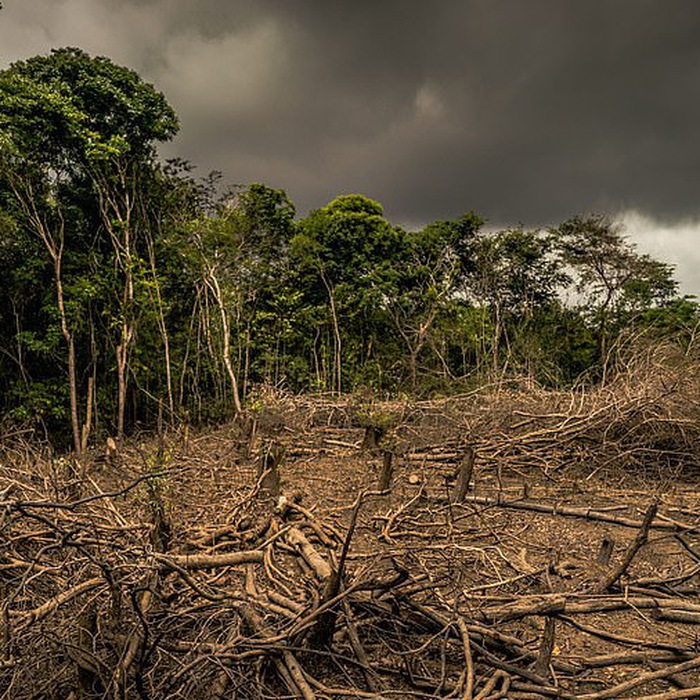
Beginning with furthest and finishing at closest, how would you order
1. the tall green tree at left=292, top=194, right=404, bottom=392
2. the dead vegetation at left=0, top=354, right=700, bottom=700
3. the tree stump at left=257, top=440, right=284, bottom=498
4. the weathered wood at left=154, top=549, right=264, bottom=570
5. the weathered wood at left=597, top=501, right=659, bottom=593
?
the tall green tree at left=292, top=194, right=404, bottom=392
the tree stump at left=257, top=440, right=284, bottom=498
the weathered wood at left=597, top=501, right=659, bottom=593
the weathered wood at left=154, top=549, right=264, bottom=570
the dead vegetation at left=0, top=354, right=700, bottom=700

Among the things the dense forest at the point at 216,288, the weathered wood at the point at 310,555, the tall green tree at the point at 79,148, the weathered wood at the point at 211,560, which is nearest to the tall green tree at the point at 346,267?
the dense forest at the point at 216,288

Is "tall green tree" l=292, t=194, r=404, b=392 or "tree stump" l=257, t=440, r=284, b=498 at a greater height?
"tall green tree" l=292, t=194, r=404, b=392

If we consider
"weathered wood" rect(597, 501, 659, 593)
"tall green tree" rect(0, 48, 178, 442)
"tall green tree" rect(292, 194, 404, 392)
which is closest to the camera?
"weathered wood" rect(597, 501, 659, 593)

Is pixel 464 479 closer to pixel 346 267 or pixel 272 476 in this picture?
pixel 272 476

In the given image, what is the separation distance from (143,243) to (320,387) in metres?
6.77

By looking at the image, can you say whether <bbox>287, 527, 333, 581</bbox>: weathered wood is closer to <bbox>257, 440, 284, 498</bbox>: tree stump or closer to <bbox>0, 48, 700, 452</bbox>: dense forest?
<bbox>257, 440, 284, 498</bbox>: tree stump

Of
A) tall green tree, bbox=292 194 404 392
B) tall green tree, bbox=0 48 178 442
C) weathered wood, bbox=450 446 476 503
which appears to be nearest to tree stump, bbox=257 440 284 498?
weathered wood, bbox=450 446 476 503

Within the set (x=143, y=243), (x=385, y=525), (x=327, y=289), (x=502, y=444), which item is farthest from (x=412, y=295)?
(x=385, y=525)

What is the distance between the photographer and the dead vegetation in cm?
249

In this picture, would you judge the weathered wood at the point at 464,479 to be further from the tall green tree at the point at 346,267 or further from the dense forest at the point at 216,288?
the tall green tree at the point at 346,267

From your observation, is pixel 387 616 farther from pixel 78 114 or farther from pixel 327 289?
pixel 327 289

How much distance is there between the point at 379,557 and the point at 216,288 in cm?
1358

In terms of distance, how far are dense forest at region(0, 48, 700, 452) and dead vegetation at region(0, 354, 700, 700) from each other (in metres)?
1.54

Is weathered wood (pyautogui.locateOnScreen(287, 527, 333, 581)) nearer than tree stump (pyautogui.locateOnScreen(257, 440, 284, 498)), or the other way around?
weathered wood (pyautogui.locateOnScreen(287, 527, 333, 581))
